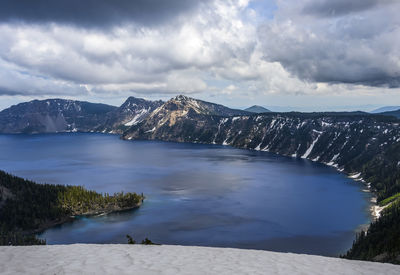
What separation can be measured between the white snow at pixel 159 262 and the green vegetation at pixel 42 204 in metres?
116

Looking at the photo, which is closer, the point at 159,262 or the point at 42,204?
the point at 159,262

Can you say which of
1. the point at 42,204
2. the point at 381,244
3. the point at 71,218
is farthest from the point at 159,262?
the point at 42,204

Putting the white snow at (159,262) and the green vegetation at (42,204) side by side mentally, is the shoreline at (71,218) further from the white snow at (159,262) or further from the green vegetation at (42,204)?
the white snow at (159,262)

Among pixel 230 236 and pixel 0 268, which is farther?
pixel 230 236

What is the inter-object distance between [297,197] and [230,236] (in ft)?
280

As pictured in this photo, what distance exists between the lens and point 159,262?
25141mm

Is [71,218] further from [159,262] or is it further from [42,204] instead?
[159,262]

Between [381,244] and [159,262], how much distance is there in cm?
9450

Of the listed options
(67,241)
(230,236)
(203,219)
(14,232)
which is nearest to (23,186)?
(14,232)

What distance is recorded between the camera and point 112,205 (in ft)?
531

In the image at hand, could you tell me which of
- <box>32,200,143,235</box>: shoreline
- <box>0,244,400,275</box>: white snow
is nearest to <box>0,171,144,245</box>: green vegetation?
<box>32,200,143,235</box>: shoreline

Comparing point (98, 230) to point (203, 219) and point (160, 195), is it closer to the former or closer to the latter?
point (203, 219)

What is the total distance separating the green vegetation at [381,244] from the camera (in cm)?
8159

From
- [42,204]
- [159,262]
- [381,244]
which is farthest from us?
[42,204]
